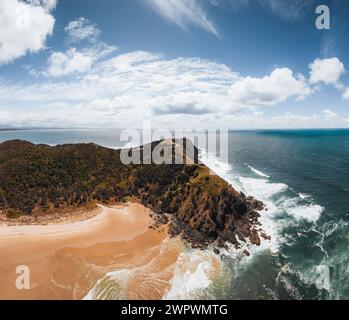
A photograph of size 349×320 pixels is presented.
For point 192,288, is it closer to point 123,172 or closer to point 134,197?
point 134,197

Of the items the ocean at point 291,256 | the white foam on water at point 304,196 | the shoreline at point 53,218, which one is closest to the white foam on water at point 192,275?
the ocean at point 291,256

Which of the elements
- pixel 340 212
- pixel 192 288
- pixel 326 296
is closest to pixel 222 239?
pixel 192 288

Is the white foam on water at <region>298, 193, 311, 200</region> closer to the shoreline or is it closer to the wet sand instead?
the wet sand

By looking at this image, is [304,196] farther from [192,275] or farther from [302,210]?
[192,275]

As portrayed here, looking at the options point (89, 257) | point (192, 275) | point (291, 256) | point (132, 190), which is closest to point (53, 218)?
point (89, 257)

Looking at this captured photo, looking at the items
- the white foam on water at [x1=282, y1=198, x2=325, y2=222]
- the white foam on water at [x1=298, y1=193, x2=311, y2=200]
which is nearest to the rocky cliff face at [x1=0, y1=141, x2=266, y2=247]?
the white foam on water at [x1=282, y1=198, x2=325, y2=222]

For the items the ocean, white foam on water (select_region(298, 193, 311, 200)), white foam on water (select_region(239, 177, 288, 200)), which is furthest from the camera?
white foam on water (select_region(239, 177, 288, 200))
